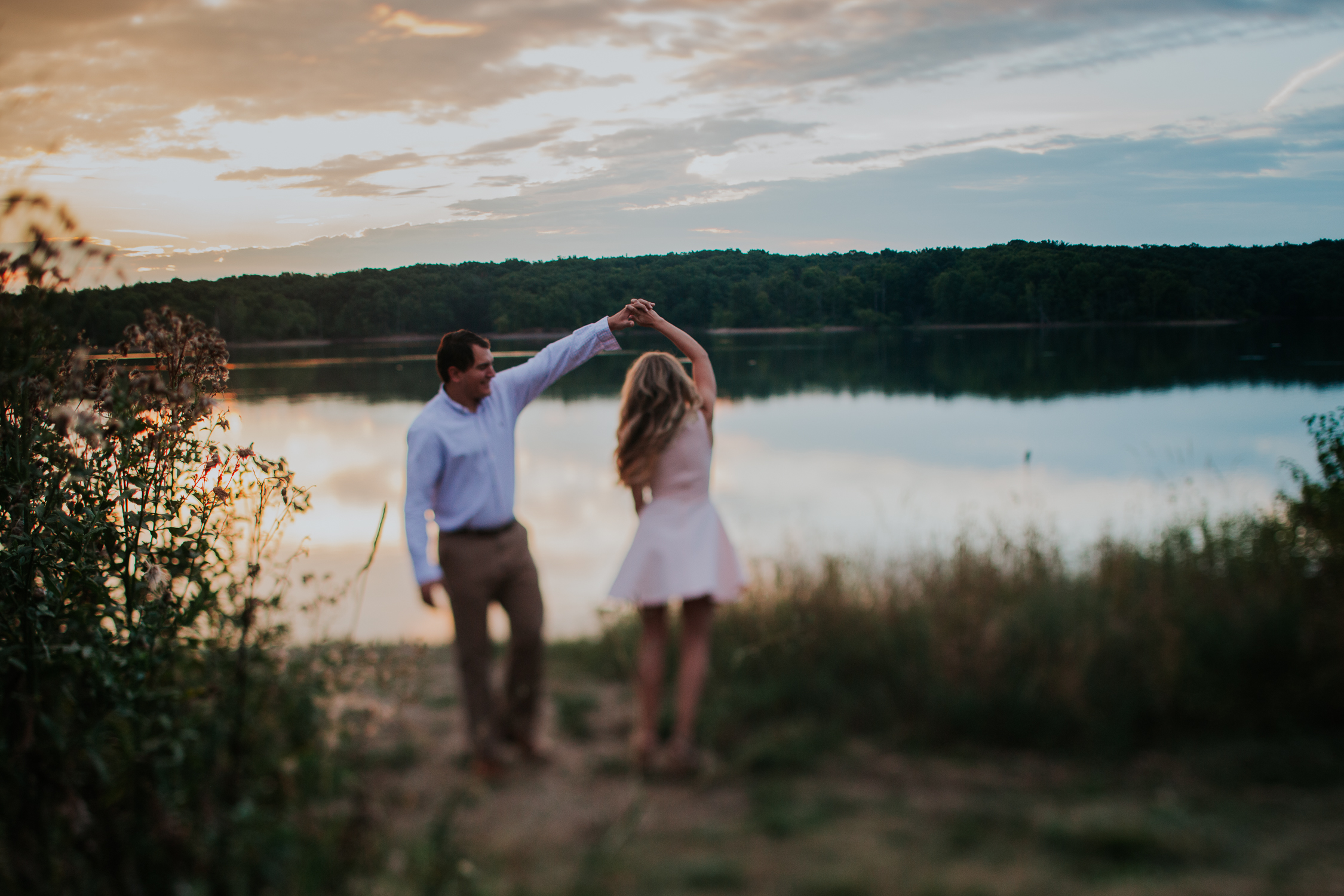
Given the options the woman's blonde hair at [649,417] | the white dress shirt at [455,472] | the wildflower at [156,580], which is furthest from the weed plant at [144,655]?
the woman's blonde hair at [649,417]

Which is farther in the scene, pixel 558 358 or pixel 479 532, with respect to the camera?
pixel 558 358

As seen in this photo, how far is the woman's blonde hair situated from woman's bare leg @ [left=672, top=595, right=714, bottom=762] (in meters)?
0.52

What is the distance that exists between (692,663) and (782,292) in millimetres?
69532

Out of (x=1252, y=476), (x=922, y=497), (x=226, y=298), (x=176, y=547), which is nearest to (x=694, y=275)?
(x=226, y=298)

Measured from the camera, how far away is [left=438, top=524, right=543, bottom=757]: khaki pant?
3.52 meters

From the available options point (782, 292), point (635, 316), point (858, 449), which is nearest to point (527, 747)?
point (635, 316)

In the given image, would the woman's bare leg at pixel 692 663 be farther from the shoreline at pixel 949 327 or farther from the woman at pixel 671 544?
the shoreline at pixel 949 327

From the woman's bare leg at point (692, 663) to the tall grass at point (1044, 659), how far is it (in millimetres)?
277

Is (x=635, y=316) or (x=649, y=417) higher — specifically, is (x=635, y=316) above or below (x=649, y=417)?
above

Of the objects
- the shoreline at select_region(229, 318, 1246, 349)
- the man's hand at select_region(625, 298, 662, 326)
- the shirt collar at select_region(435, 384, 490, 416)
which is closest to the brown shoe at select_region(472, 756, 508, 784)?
the shirt collar at select_region(435, 384, 490, 416)

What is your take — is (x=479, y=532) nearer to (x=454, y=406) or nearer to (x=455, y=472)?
(x=455, y=472)

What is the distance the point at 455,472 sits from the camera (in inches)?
139

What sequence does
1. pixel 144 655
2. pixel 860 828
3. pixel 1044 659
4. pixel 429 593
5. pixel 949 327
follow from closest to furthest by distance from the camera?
pixel 860 828
pixel 429 593
pixel 144 655
pixel 1044 659
pixel 949 327

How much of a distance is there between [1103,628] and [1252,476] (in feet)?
52.1
